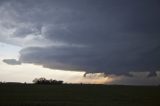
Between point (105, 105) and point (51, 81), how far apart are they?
86836 mm

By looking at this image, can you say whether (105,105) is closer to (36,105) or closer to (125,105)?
(125,105)

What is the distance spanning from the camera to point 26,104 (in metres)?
59.3

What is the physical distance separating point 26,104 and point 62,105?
20.0 feet

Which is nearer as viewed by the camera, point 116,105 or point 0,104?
point 0,104

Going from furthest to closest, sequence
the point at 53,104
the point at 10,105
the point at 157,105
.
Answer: the point at 157,105 → the point at 53,104 → the point at 10,105

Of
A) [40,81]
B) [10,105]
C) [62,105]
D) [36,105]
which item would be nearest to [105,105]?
[62,105]

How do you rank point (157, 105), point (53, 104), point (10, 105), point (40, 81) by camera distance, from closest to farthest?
point (10, 105) → point (53, 104) → point (157, 105) → point (40, 81)

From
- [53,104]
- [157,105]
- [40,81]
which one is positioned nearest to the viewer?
[53,104]

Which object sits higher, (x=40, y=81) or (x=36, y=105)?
(x=40, y=81)

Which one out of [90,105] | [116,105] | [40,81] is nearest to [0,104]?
[90,105]

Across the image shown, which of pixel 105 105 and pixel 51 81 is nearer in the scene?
pixel 105 105

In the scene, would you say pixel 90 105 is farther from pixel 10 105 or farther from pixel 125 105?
pixel 10 105

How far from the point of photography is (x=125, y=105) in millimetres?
63594

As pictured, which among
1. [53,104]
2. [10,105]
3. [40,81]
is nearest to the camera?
[10,105]
